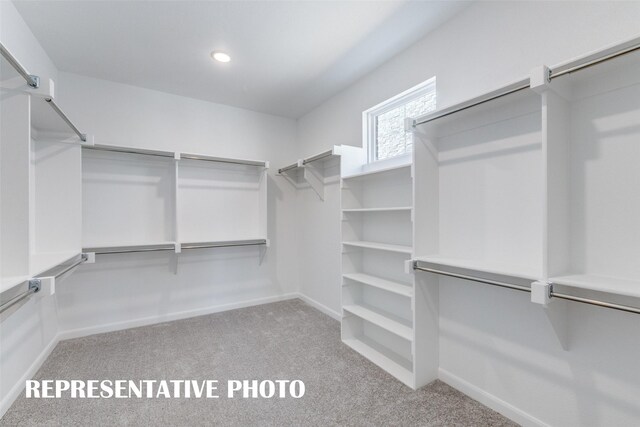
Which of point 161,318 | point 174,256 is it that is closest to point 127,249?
point 174,256

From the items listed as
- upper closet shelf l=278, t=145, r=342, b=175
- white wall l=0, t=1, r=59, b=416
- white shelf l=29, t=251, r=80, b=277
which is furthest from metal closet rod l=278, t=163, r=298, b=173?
white wall l=0, t=1, r=59, b=416

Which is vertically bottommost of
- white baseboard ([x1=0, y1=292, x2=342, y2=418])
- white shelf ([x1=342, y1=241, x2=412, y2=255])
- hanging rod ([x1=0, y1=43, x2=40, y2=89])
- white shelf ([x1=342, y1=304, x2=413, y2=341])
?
white baseboard ([x1=0, y1=292, x2=342, y2=418])

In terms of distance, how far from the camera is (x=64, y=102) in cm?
269

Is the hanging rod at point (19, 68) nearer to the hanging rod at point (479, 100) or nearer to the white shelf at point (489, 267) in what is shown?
the hanging rod at point (479, 100)

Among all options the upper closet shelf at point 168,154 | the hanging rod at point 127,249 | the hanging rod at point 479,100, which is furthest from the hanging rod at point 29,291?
the hanging rod at point 479,100

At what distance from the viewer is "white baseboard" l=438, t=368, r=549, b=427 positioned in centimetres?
157

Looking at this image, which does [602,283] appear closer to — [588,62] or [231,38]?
[588,62]

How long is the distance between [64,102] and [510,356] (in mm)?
4112

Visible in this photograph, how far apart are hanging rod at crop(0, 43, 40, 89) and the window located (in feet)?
7.07

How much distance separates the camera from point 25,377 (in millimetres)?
2000

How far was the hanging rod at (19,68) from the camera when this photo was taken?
1.09 metres

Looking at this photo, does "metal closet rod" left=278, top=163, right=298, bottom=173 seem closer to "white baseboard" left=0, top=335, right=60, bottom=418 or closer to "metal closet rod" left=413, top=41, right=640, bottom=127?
"metal closet rod" left=413, top=41, right=640, bottom=127

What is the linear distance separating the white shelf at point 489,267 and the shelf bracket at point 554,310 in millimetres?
60

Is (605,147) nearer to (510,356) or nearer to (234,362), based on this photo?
(510,356)
